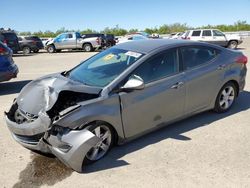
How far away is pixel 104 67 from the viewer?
15.7ft

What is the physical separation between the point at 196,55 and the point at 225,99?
1.13 metres

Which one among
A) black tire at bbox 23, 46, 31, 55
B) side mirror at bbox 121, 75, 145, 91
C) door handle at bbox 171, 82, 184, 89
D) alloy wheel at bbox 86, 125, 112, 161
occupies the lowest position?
black tire at bbox 23, 46, 31, 55

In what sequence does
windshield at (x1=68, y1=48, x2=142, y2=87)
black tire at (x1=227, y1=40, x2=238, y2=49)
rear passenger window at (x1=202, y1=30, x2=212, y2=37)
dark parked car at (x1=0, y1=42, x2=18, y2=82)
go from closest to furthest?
1. windshield at (x1=68, y1=48, x2=142, y2=87)
2. dark parked car at (x1=0, y1=42, x2=18, y2=82)
3. rear passenger window at (x1=202, y1=30, x2=212, y2=37)
4. black tire at (x1=227, y1=40, x2=238, y2=49)

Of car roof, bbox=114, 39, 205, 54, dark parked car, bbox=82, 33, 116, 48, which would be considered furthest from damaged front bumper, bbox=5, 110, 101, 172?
dark parked car, bbox=82, 33, 116, 48

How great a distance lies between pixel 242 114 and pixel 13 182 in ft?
13.7

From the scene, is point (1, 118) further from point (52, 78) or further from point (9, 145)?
point (52, 78)

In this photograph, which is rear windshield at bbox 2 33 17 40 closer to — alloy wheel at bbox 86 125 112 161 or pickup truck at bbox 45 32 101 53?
pickup truck at bbox 45 32 101 53

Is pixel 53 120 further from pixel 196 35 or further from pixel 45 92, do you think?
pixel 196 35

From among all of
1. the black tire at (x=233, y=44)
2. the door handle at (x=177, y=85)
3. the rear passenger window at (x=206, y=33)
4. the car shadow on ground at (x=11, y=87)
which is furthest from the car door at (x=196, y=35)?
the door handle at (x=177, y=85)

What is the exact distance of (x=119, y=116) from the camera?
162 inches

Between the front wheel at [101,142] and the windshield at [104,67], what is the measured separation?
2.01 feet

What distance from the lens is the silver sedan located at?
3719 millimetres

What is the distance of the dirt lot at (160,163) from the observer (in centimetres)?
357

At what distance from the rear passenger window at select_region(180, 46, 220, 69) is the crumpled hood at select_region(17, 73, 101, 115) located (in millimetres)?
1718
